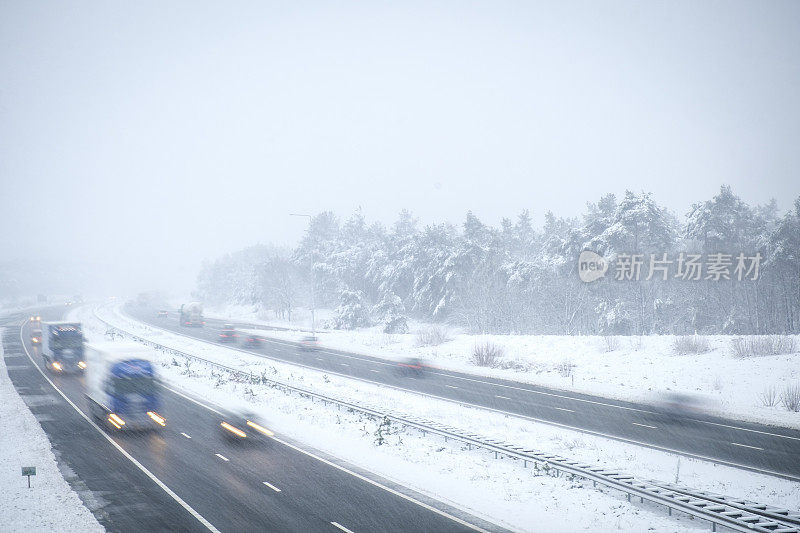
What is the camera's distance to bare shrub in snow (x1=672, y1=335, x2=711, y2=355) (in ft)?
103

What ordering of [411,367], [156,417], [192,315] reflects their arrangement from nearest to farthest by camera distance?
1. [156,417]
2. [411,367]
3. [192,315]

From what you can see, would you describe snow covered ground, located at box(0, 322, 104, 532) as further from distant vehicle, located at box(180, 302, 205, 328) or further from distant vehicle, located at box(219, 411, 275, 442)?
distant vehicle, located at box(180, 302, 205, 328)

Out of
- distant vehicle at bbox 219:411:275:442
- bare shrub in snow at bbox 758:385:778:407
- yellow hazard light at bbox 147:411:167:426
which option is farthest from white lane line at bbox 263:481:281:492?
bare shrub in snow at bbox 758:385:778:407

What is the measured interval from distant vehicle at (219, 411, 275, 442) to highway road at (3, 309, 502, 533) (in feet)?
1.51

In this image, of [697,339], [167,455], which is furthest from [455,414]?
[697,339]

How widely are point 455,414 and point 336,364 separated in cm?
1772

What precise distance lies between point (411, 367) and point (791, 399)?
22324mm

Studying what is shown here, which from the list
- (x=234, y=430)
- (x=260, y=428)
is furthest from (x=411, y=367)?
(x=234, y=430)

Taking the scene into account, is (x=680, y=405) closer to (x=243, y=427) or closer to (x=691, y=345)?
(x=691, y=345)

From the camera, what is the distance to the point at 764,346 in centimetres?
2881

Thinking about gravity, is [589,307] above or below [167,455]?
above

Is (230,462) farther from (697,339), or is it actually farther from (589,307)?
(589,307)

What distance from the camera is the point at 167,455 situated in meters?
16.0

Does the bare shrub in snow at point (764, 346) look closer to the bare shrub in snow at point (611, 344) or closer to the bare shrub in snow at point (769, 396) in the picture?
the bare shrub in snow at point (769, 396)
